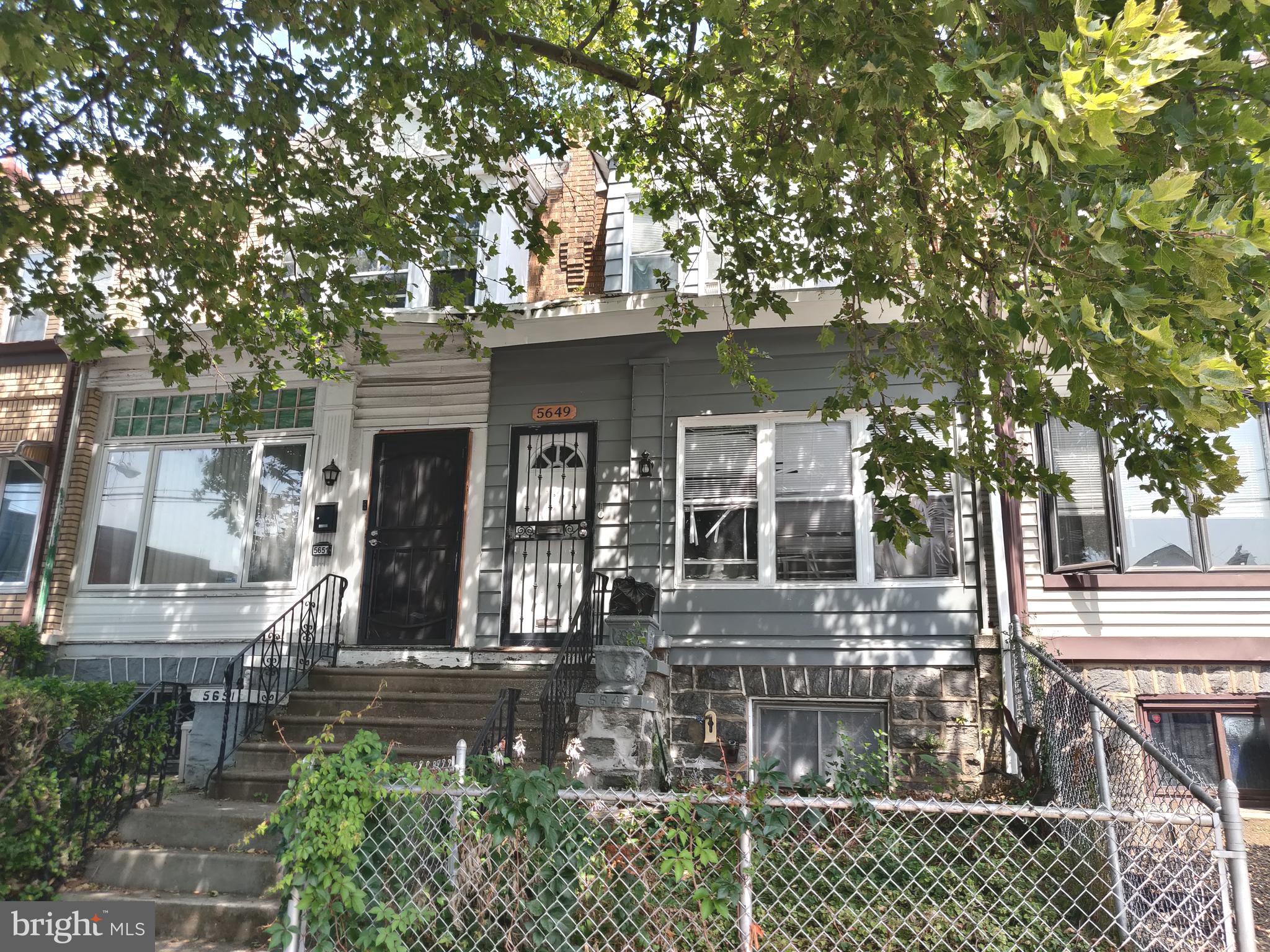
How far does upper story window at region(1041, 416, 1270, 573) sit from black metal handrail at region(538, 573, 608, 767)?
4130 mm

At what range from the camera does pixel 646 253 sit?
9938mm

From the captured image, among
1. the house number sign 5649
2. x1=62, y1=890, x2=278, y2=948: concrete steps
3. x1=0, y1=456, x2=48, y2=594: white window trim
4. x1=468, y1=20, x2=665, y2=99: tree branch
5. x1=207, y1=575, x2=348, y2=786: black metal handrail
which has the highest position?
x1=468, y1=20, x2=665, y2=99: tree branch

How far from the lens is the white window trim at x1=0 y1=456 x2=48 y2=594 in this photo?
10.4m

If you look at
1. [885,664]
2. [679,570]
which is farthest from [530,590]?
[885,664]

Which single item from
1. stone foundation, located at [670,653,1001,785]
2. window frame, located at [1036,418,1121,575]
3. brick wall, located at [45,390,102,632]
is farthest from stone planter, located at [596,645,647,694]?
brick wall, located at [45,390,102,632]

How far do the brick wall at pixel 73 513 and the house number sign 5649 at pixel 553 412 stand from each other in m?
5.35

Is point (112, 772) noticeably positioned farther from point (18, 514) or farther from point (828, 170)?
point (828, 170)

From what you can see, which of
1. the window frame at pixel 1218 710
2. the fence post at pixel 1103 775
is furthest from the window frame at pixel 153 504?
the window frame at pixel 1218 710

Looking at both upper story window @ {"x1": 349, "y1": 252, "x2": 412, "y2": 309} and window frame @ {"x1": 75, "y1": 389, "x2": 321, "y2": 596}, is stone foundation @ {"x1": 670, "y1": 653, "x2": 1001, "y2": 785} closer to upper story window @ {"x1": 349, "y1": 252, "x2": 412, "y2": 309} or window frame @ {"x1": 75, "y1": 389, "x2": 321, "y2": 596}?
window frame @ {"x1": 75, "y1": 389, "x2": 321, "y2": 596}

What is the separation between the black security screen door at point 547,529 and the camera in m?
9.28

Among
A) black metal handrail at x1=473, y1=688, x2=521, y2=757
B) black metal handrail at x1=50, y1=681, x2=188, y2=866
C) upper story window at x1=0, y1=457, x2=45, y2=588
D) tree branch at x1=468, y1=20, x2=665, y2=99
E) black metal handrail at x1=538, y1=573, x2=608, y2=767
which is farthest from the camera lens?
upper story window at x1=0, y1=457, x2=45, y2=588

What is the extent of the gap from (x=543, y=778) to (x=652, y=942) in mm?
756

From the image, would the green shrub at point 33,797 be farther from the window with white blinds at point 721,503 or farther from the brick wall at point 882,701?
the window with white blinds at point 721,503

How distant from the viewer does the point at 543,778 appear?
3.45 m
